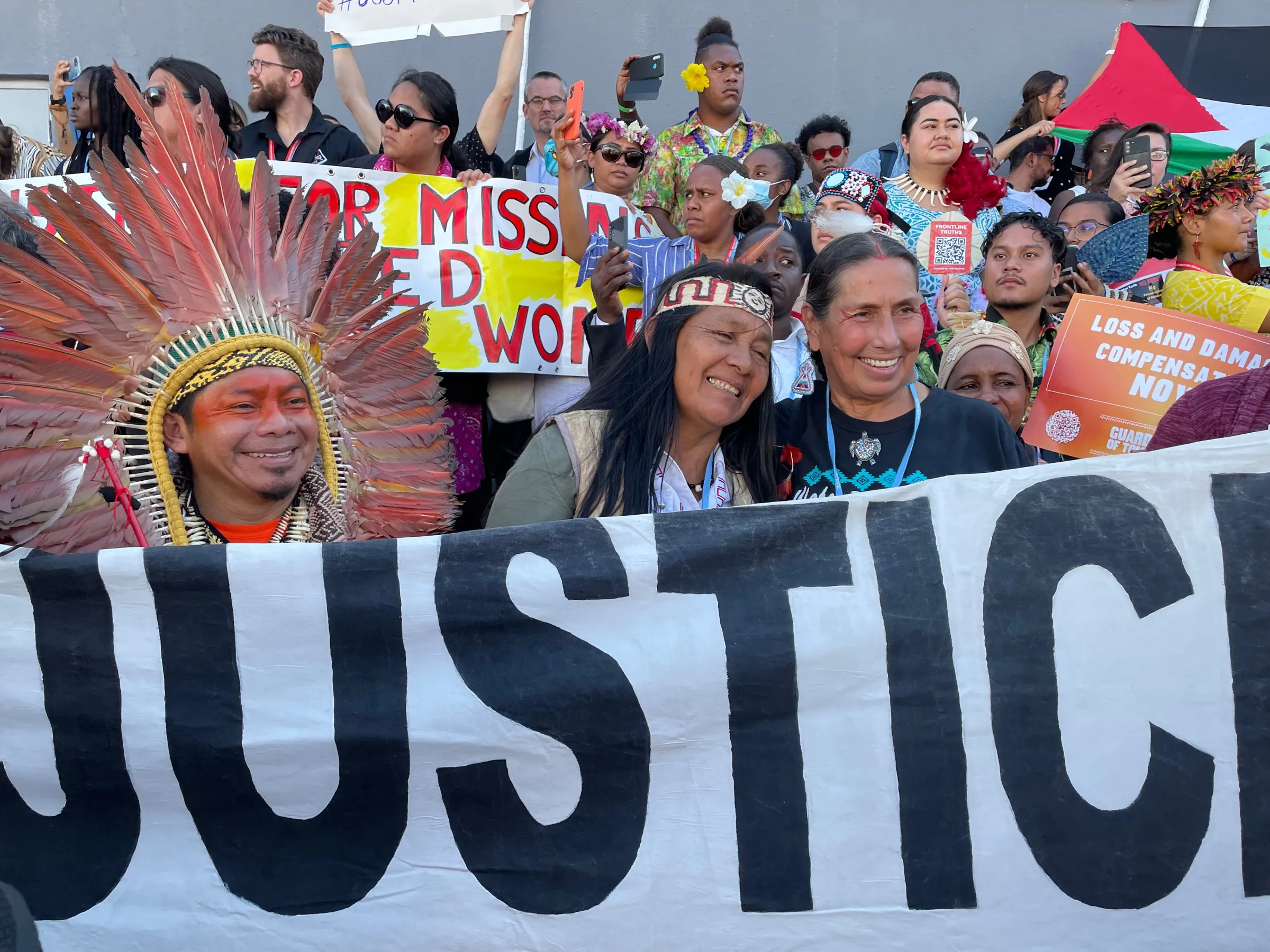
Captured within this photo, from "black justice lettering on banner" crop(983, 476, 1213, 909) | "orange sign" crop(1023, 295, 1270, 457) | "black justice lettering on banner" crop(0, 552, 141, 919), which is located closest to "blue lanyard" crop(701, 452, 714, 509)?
"black justice lettering on banner" crop(983, 476, 1213, 909)

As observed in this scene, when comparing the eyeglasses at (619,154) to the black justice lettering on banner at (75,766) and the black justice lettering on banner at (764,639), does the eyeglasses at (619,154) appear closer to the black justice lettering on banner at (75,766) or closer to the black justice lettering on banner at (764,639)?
the black justice lettering on banner at (764,639)

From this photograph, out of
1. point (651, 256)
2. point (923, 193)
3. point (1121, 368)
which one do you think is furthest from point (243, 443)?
point (923, 193)

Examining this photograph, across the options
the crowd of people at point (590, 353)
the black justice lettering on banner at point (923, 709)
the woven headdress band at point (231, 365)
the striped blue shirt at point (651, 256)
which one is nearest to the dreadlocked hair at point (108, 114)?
the crowd of people at point (590, 353)

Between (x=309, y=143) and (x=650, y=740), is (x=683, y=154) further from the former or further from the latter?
(x=650, y=740)

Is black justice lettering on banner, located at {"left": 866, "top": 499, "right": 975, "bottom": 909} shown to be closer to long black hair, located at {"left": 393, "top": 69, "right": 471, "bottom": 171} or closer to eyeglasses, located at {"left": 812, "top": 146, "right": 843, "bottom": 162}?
long black hair, located at {"left": 393, "top": 69, "right": 471, "bottom": 171}

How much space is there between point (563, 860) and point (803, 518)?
773 millimetres

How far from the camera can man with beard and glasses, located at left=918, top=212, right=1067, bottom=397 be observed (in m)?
4.25

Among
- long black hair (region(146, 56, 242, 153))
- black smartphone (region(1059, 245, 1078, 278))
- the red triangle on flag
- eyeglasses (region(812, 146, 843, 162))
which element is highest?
the red triangle on flag

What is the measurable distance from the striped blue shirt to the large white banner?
91.0 inches

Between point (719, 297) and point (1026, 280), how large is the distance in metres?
1.61

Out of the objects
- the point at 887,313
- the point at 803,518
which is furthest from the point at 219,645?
the point at 887,313

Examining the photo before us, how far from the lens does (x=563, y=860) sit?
230 cm

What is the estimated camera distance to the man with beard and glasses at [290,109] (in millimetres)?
5363

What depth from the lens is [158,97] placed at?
450 centimetres
